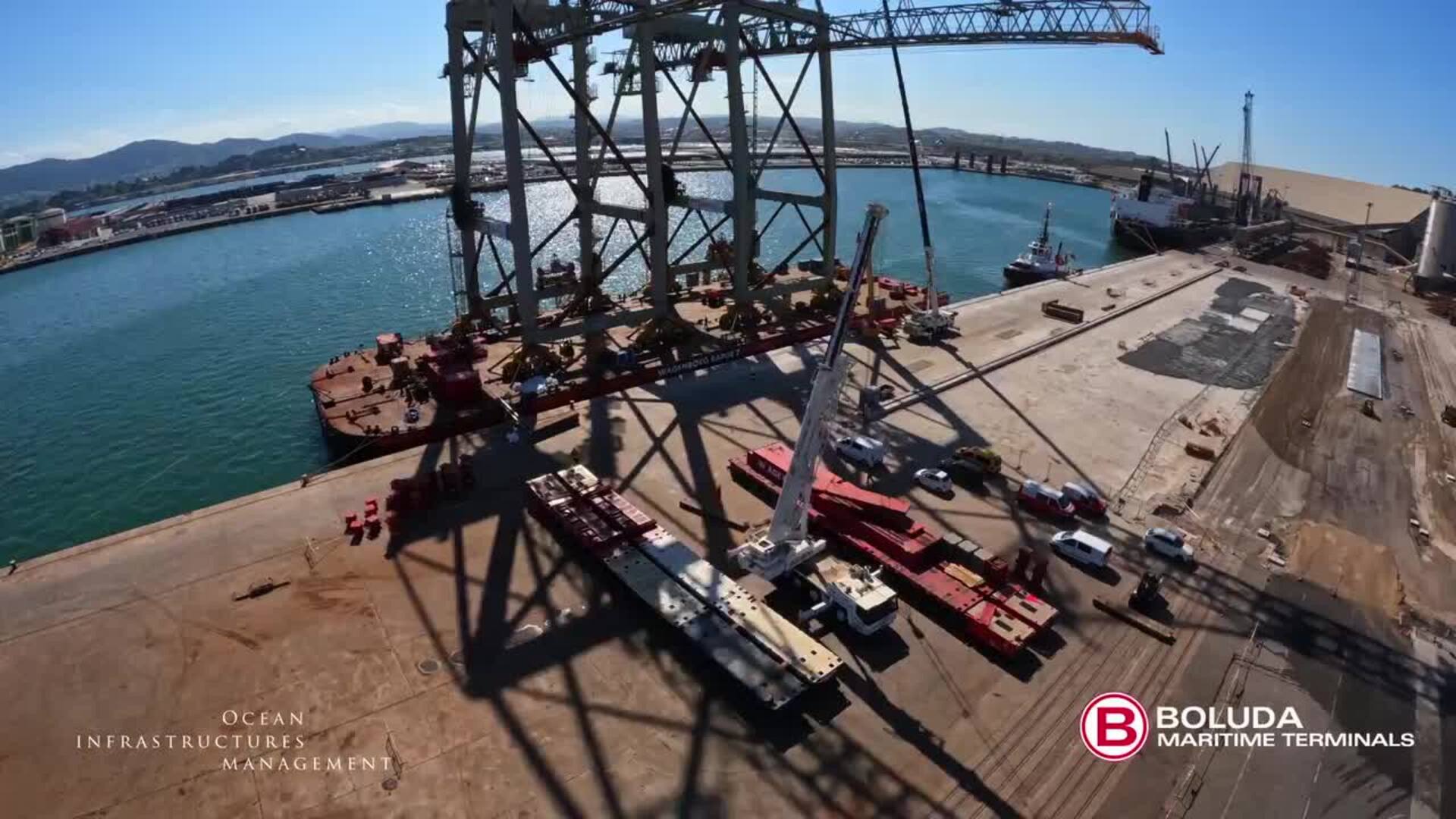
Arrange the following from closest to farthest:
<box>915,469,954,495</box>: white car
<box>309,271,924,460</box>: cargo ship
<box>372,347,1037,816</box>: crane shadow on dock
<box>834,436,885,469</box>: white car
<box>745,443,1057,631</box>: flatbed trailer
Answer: <box>372,347,1037,816</box>: crane shadow on dock
<box>745,443,1057,631</box>: flatbed trailer
<box>915,469,954,495</box>: white car
<box>834,436,885,469</box>: white car
<box>309,271,924,460</box>: cargo ship

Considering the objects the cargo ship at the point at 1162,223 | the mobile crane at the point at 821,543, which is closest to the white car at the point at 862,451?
the mobile crane at the point at 821,543

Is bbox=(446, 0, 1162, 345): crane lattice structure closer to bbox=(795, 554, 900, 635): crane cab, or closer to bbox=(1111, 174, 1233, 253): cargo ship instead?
bbox=(795, 554, 900, 635): crane cab

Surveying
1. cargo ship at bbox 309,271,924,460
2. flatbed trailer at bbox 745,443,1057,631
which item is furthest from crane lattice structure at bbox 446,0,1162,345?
flatbed trailer at bbox 745,443,1057,631

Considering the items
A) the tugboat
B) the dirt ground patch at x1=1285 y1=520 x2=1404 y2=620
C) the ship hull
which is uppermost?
the ship hull

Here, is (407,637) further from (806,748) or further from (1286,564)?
(1286,564)

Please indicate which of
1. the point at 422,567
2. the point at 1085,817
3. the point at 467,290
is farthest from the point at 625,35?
the point at 1085,817

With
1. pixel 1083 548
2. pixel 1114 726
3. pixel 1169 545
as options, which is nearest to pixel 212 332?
pixel 1083 548

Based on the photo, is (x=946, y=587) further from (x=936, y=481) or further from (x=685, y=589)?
(x=685, y=589)
